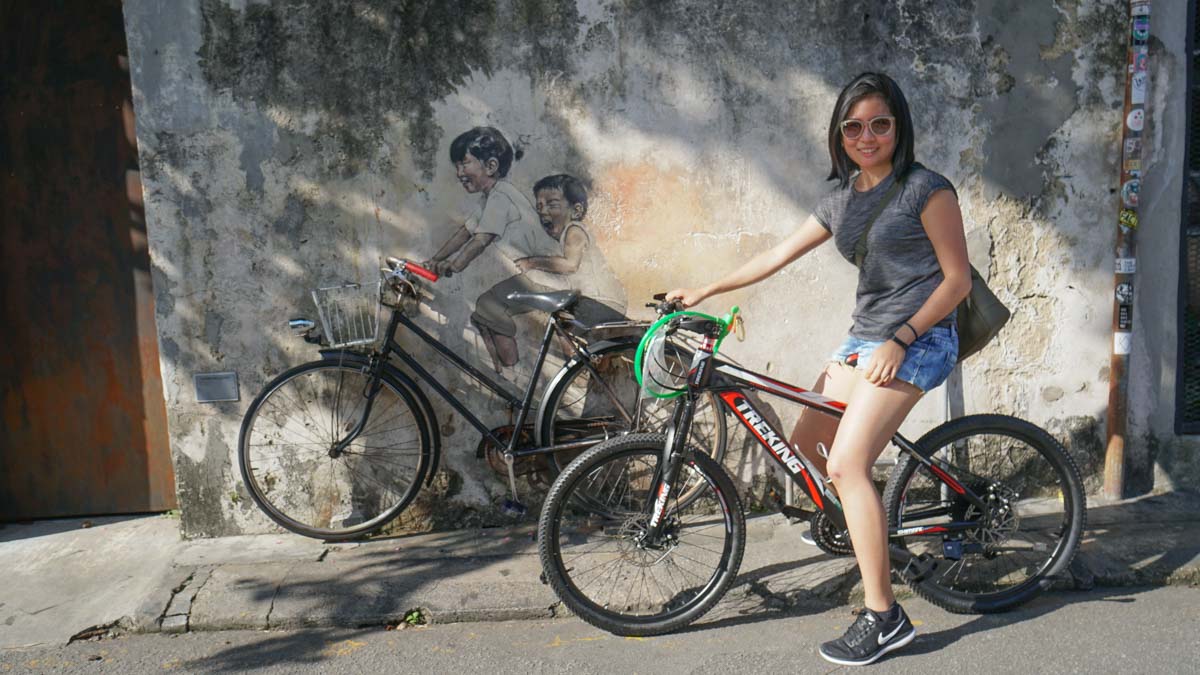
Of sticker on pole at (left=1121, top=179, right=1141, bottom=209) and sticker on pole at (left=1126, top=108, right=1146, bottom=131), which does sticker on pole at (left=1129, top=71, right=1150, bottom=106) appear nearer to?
sticker on pole at (left=1126, top=108, right=1146, bottom=131)

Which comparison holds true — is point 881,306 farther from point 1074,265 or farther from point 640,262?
point 1074,265

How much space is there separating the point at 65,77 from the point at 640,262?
10.3ft

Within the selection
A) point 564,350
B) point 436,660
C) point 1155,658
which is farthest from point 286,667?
point 1155,658

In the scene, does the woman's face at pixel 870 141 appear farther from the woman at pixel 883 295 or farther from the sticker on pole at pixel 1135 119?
the sticker on pole at pixel 1135 119

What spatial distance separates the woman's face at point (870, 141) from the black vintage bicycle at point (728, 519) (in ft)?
2.50

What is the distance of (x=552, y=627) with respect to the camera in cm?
380

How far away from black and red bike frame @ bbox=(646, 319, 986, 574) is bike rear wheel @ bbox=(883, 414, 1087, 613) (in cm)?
4

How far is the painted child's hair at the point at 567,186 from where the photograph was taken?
4535 millimetres

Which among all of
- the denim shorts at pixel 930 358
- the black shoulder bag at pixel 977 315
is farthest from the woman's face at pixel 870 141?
the denim shorts at pixel 930 358

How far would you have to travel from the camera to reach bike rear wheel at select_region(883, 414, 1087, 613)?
146 inches

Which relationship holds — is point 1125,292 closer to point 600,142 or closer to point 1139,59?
point 1139,59

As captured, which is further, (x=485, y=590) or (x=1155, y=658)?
(x=485, y=590)

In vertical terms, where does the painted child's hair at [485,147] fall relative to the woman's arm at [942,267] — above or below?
above

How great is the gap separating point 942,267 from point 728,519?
4.14 feet
